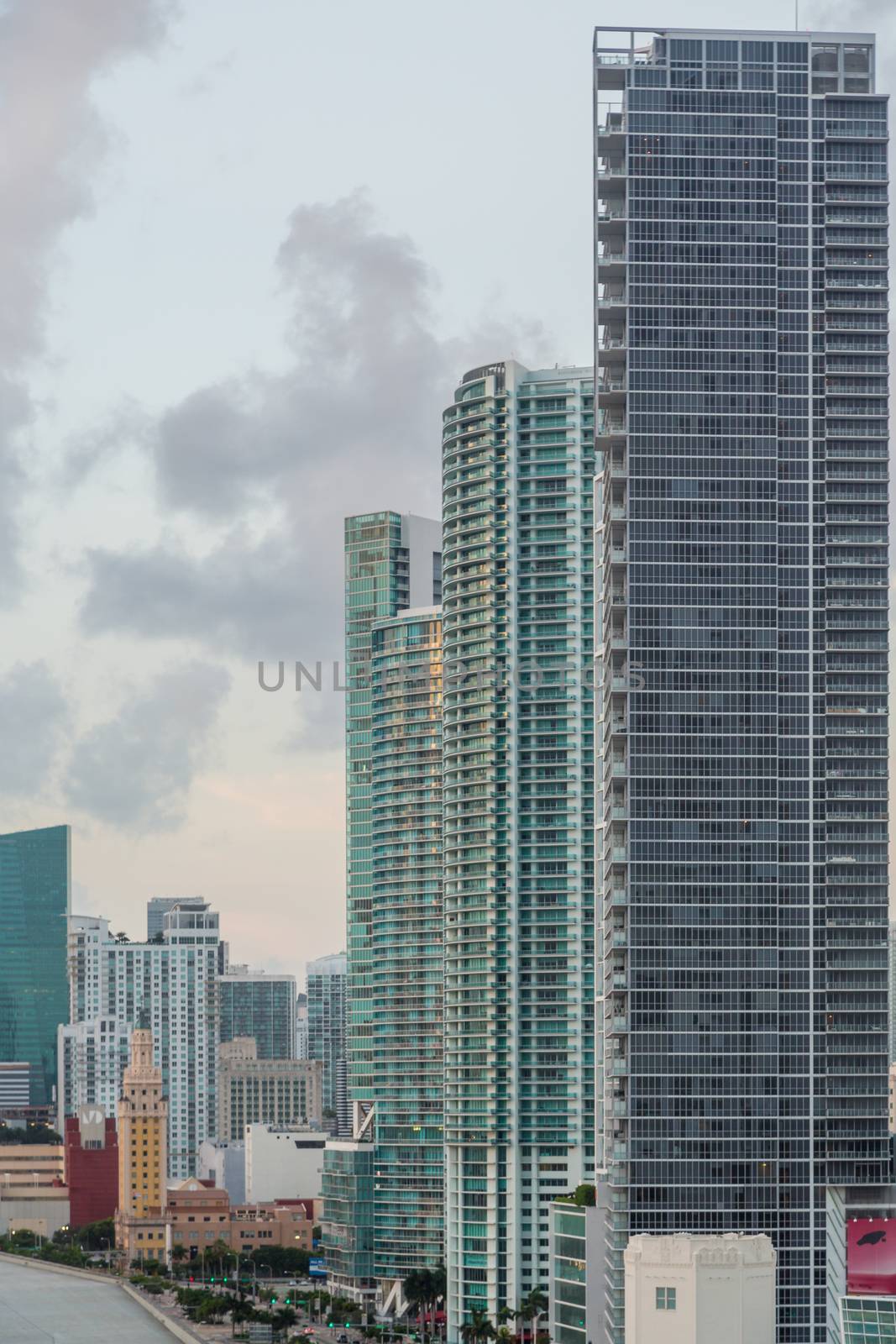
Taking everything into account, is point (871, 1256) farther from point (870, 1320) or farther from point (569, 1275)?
point (569, 1275)

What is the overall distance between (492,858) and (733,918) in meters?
60.0

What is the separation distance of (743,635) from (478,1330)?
222 feet

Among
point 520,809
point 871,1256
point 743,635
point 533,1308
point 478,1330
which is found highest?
point 743,635

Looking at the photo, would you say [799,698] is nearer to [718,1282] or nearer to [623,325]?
[623,325]

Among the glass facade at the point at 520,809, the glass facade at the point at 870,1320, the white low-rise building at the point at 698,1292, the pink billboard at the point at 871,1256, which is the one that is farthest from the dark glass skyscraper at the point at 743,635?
the glass facade at the point at 520,809

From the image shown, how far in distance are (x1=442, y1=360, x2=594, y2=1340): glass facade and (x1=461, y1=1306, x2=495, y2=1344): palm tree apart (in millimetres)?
5013

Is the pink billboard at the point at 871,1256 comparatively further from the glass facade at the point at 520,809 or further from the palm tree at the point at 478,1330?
the glass facade at the point at 520,809

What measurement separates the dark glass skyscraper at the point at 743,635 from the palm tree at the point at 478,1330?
46.1m

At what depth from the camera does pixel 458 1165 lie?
19138 centimetres

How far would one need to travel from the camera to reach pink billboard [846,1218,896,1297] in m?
133

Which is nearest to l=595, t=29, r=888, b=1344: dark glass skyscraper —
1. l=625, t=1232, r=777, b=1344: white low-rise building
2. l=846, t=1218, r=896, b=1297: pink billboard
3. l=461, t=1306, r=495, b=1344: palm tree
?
l=846, t=1218, r=896, b=1297: pink billboard

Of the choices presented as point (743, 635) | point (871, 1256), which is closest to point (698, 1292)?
point (871, 1256)

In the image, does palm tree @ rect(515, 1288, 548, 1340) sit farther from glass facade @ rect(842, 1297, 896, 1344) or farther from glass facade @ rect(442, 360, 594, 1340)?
glass facade @ rect(842, 1297, 896, 1344)

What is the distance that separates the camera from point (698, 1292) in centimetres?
9512
